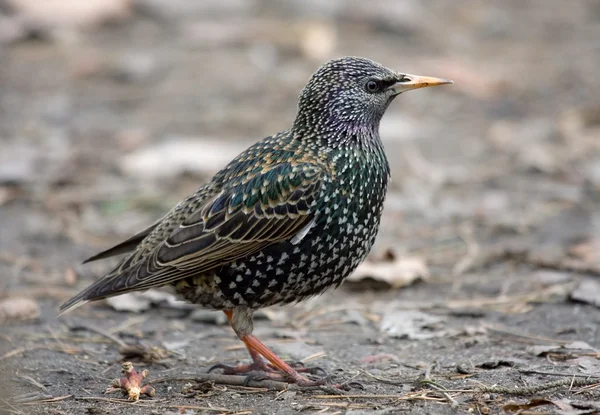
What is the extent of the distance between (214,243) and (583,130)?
5338mm

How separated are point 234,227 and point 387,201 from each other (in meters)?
3.06

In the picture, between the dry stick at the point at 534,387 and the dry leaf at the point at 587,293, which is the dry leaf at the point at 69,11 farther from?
the dry stick at the point at 534,387

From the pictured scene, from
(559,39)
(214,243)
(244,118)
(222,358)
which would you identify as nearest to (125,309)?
(222,358)

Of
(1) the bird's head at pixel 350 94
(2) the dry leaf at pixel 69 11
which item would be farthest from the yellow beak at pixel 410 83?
(2) the dry leaf at pixel 69 11

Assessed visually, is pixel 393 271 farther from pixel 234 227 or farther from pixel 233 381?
pixel 233 381

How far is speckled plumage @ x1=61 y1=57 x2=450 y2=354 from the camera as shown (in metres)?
4.47

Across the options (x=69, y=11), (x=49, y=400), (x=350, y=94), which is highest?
(x=69, y=11)

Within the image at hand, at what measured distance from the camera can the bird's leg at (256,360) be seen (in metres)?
4.51

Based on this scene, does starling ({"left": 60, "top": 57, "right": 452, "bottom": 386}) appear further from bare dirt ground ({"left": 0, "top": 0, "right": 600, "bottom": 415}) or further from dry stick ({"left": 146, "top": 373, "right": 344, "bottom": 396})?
bare dirt ground ({"left": 0, "top": 0, "right": 600, "bottom": 415})

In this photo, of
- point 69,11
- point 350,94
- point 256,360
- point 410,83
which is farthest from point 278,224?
point 69,11

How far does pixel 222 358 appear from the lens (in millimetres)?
4984

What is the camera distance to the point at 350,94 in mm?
4824

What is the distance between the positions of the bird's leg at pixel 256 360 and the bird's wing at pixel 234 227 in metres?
0.32

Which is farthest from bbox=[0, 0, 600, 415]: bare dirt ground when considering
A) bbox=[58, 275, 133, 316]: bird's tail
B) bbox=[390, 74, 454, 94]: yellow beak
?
bbox=[390, 74, 454, 94]: yellow beak
